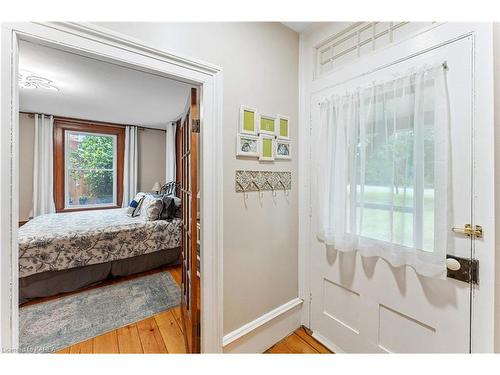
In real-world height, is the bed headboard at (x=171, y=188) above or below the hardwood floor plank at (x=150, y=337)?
above

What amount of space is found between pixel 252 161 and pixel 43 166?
14.8 feet

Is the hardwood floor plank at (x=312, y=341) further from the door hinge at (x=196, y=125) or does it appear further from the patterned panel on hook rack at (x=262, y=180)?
the door hinge at (x=196, y=125)

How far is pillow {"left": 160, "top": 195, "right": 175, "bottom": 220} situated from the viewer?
3.14m

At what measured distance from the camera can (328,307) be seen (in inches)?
64.3

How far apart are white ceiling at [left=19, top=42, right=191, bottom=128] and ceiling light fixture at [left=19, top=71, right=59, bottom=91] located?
7cm

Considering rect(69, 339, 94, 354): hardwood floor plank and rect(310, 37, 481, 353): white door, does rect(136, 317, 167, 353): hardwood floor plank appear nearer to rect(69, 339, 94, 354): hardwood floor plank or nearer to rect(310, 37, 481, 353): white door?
rect(69, 339, 94, 354): hardwood floor plank

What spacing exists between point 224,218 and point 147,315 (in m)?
1.45

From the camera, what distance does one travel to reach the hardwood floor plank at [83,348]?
1592mm

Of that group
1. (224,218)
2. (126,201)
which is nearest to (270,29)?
(224,218)

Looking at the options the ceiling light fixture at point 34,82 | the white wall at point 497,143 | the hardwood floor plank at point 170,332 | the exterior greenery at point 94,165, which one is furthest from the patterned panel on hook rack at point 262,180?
the exterior greenery at point 94,165

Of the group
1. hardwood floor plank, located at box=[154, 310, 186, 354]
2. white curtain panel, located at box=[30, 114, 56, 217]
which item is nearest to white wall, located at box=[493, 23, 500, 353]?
hardwood floor plank, located at box=[154, 310, 186, 354]

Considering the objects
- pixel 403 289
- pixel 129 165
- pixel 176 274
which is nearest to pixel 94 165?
pixel 129 165

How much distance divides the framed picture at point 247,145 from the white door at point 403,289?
0.51m

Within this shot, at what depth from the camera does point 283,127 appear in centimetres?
168
